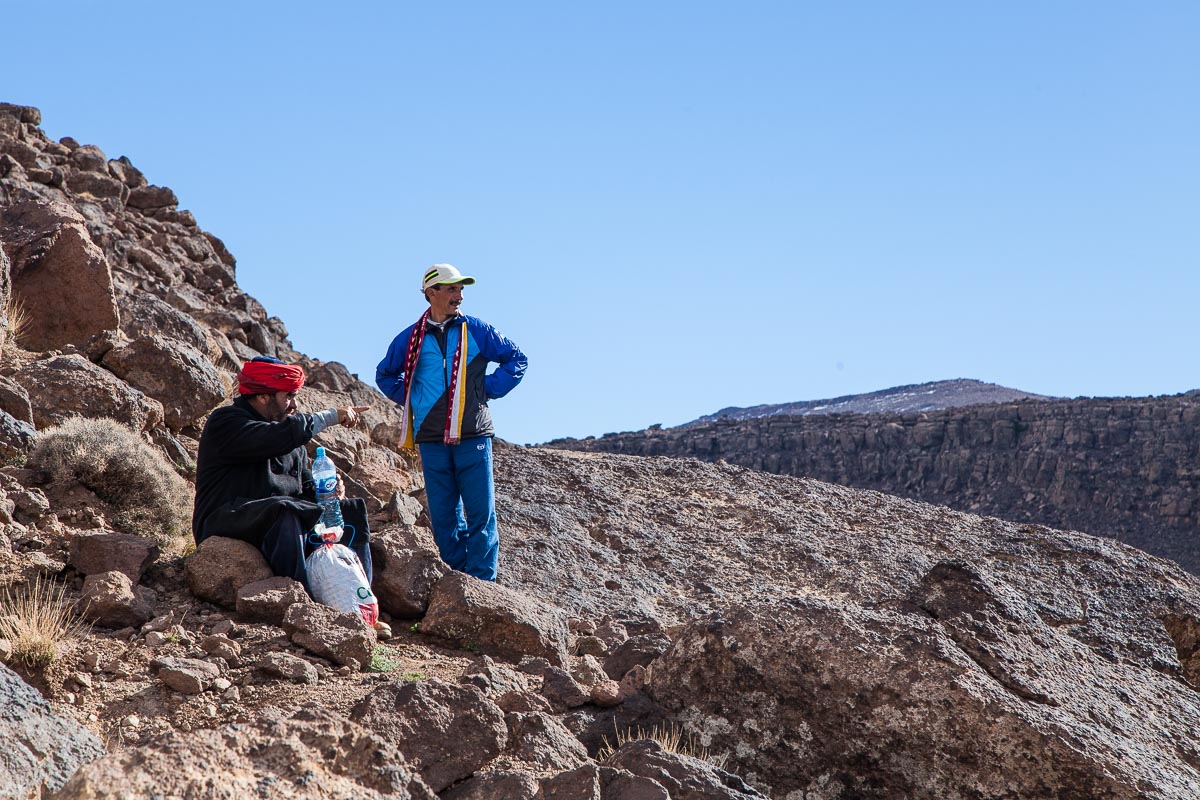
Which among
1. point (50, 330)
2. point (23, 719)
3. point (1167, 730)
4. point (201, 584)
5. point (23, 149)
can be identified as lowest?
point (1167, 730)

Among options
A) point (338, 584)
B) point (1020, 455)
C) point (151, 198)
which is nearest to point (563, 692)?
point (338, 584)

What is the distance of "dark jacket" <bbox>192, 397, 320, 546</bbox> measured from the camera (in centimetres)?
571

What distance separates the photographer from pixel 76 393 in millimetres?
8055

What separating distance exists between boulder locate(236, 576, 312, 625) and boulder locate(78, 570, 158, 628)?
0.44 m

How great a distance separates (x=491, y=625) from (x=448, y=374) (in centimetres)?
167

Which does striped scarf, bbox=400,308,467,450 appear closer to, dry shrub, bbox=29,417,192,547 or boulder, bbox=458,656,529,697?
dry shrub, bbox=29,417,192,547

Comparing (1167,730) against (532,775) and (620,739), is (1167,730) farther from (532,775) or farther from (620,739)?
(532,775)

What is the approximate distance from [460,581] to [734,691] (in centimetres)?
170

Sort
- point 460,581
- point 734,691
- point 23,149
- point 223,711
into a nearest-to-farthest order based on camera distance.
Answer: point 223,711 → point 734,691 → point 460,581 → point 23,149

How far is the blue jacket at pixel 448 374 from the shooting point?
6914mm

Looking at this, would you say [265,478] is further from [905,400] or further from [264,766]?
[905,400]

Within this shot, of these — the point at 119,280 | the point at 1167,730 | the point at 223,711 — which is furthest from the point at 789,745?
the point at 119,280

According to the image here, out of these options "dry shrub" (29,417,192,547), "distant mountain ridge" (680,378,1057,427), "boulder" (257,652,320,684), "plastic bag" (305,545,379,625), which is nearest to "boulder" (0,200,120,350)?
"dry shrub" (29,417,192,547)

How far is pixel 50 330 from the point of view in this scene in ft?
32.2
